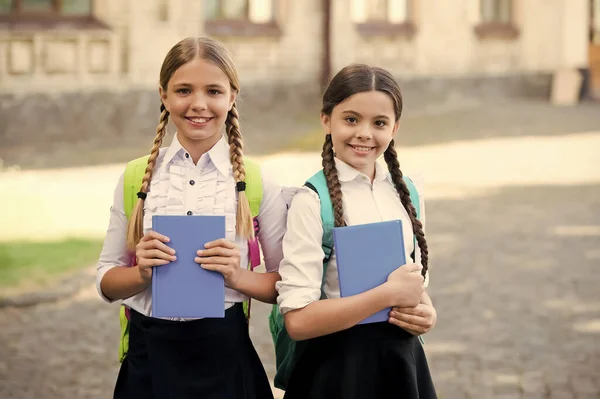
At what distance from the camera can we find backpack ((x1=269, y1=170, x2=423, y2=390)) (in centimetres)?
296

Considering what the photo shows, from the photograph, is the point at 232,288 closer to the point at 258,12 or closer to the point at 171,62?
the point at 171,62

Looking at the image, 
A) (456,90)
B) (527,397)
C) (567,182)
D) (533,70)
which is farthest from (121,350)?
(533,70)

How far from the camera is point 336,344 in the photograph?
9.85ft

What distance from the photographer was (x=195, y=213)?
118 inches

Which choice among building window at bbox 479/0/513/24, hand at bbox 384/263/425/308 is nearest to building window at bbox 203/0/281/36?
building window at bbox 479/0/513/24

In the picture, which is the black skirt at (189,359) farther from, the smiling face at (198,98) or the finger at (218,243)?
the smiling face at (198,98)

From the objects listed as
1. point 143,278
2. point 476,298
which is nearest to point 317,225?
point 143,278

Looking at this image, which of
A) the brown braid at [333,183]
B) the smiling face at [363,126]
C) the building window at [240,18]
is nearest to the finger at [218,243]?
the brown braid at [333,183]

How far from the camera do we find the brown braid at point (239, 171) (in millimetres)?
2990

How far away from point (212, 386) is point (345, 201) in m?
0.64

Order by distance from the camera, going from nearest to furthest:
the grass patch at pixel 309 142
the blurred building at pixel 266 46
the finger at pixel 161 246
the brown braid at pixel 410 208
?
the finger at pixel 161 246, the brown braid at pixel 410 208, the grass patch at pixel 309 142, the blurred building at pixel 266 46

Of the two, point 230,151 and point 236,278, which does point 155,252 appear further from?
point 230,151

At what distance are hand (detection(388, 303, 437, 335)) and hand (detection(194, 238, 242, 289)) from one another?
0.45 m

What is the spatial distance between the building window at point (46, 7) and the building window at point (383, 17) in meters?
5.52
